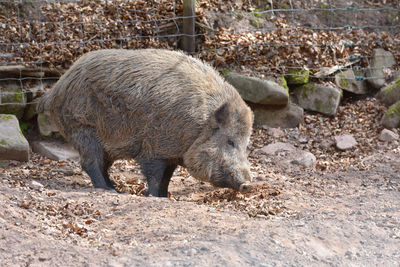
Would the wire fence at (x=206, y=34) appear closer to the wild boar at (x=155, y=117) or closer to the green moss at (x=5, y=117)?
the green moss at (x=5, y=117)

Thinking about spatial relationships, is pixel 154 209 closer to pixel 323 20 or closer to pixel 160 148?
pixel 160 148

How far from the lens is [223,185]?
668 cm

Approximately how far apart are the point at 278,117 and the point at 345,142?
1257 mm

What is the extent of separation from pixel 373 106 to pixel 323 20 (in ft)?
7.35

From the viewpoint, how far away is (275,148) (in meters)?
9.01

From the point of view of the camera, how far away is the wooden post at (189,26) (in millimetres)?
9594

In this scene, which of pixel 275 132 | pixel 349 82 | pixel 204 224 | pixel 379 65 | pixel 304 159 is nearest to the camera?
pixel 204 224

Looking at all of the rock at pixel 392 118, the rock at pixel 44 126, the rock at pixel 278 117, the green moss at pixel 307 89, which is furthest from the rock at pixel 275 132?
the rock at pixel 44 126

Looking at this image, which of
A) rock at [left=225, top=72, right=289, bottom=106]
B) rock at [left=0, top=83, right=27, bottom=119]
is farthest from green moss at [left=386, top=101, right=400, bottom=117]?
rock at [left=0, top=83, right=27, bottom=119]

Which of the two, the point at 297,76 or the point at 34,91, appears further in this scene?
the point at 297,76

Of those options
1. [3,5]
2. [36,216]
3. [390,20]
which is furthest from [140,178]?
[390,20]

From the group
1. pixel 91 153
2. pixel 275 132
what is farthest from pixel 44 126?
pixel 275 132

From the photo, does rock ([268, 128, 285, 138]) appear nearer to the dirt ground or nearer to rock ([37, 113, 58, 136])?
the dirt ground

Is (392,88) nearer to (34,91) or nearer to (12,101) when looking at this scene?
(34,91)
